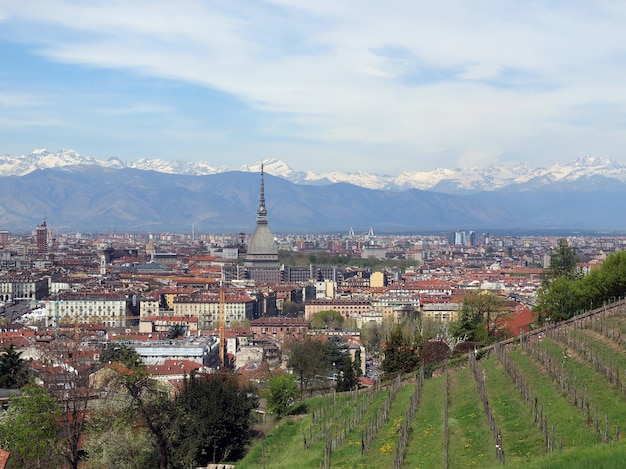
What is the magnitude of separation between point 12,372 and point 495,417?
67.1ft

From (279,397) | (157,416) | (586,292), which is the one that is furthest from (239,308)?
(157,416)

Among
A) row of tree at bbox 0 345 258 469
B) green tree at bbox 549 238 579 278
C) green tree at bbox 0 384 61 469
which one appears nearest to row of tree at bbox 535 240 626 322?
green tree at bbox 549 238 579 278

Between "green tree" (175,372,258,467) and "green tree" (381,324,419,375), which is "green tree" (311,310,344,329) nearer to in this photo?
"green tree" (381,324,419,375)

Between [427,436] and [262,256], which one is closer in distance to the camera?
[427,436]

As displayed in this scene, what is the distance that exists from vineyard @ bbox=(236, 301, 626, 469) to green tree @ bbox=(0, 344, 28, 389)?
36.4ft

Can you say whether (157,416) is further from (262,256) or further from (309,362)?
(262,256)

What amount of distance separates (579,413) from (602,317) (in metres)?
10.8

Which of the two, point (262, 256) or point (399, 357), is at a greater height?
point (262, 256)

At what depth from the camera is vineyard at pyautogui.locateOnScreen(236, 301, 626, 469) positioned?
1288cm

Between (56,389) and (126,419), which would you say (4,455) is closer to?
(126,419)

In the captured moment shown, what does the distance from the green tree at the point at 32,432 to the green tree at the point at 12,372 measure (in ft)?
35.1

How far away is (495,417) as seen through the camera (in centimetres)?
1534

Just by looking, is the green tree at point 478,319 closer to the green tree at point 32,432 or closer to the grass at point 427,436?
the grass at point 427,436

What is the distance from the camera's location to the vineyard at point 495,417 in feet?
42.3
